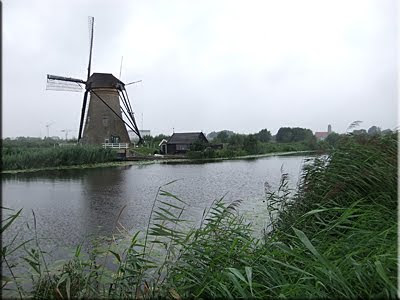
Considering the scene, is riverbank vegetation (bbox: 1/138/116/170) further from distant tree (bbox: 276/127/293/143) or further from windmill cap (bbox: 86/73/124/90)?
distant tree (bbox: 276/127/293/143)

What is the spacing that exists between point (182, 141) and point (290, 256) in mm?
31007

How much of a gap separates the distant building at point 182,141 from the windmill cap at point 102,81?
9673 millimetres

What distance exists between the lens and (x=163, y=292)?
87.0 inches

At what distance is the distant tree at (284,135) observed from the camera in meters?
50.7

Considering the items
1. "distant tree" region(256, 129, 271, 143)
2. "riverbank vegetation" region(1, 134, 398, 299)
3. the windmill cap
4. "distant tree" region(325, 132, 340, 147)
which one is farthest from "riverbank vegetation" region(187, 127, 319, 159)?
"riverbank vegetation" region(1, 134, 398, 299)

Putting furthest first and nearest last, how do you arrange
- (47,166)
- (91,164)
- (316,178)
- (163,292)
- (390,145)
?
1. (91,164)
2. (47,166)
3. (316,178)
4. (390,145)
5. (163,292)

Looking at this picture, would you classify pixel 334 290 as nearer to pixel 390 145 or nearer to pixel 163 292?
pixel 163 292

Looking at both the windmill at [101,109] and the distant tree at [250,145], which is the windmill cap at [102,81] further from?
the distant tree at [250,145]

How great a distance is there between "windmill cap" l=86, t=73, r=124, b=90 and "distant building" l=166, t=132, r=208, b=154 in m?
9.67

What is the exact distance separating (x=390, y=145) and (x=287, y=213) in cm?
135

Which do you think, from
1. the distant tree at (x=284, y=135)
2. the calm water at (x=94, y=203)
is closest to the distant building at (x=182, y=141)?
the calm water at (x=94, y=203)

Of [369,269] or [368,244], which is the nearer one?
[369,269]

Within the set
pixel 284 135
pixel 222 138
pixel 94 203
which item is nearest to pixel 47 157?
pixel 94 203

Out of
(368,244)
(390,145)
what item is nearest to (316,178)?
(390,145)
